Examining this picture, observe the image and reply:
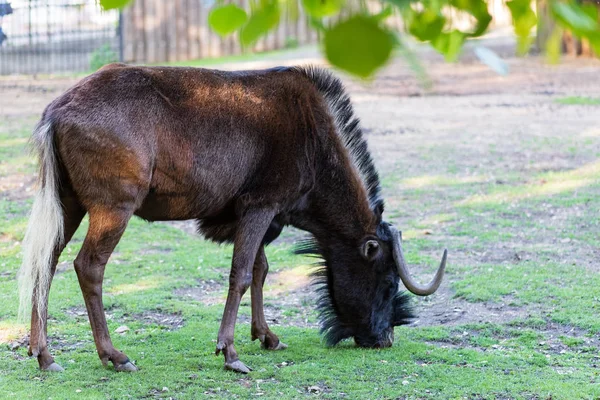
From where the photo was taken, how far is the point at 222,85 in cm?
583

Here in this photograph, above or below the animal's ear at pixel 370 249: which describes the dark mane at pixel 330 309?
below

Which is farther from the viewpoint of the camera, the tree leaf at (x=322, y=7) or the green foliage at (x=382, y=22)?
the tree leaf at (x=322, y=7)

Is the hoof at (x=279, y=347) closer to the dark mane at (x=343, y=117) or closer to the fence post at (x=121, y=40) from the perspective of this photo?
the dark mane at (x=343, y=117)

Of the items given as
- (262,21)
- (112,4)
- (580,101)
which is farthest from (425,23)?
(580,101)

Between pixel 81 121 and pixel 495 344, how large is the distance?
125 inches

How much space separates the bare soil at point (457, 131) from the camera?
7.54 meters

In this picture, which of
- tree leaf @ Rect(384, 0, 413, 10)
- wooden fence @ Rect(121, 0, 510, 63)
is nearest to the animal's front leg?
tree leaf @ Rect(384, 0, 413, 10)

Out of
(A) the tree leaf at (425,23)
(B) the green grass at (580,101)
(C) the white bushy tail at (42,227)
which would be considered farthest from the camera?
(B) the green grass at (580,101)

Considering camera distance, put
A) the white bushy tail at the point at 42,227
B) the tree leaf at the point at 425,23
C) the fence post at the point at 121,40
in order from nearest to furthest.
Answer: the tree leaf at the point at 425,23, the white bushy tail at the point at 42,227, the fence post at the point at 121,40

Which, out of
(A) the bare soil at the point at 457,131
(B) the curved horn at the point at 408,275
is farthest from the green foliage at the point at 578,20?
(A) the bare soil at the point at 457,131

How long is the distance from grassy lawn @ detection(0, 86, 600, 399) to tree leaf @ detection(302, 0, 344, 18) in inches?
140

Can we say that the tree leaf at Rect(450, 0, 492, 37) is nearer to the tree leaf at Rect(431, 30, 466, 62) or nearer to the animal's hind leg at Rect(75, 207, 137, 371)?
the tree leaf at Rect(431, 30, 466, 62)

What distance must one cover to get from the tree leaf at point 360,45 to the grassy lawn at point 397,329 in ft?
12.5

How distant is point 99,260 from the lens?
534 cm
